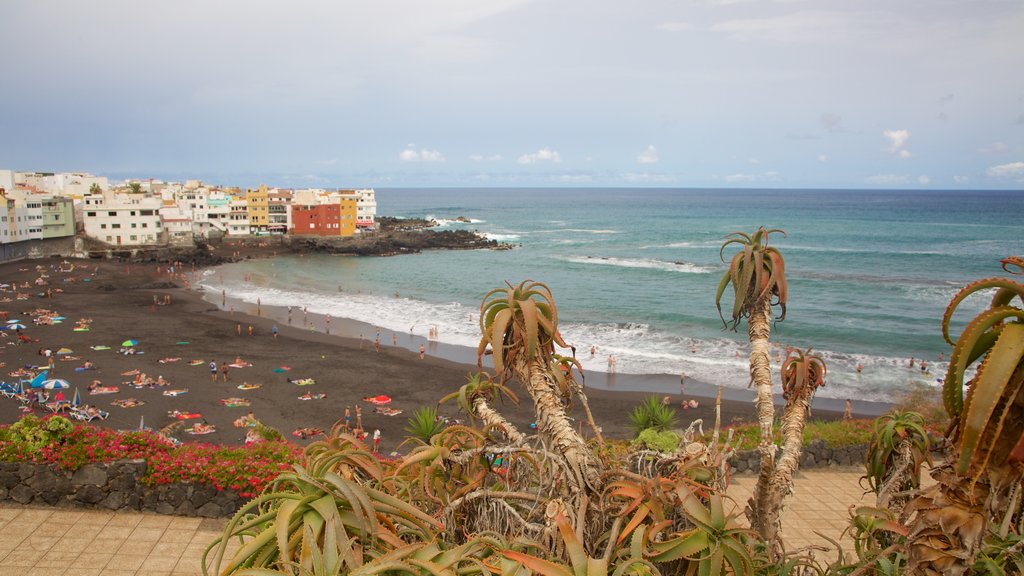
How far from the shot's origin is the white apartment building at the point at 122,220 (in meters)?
64.9

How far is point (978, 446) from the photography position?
7.36 ft

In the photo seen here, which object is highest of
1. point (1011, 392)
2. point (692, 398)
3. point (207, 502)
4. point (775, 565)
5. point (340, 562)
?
point (1011, 392)

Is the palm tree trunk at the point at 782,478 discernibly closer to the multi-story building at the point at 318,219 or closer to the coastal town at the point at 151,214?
the coastal town at the point at 151,214

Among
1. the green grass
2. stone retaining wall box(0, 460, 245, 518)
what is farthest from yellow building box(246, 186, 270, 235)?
the green grass

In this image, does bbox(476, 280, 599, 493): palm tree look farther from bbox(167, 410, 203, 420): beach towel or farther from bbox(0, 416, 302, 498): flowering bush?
bbox(167, 410, 203, 420): beach towel

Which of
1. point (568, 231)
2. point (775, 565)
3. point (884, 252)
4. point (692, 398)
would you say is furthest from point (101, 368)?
point (568, 231)

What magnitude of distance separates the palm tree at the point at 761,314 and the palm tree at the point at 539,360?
1688 millimetres

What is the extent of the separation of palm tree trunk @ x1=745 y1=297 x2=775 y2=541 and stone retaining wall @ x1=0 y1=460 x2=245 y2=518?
775 centimetres

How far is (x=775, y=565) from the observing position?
12.4 ft

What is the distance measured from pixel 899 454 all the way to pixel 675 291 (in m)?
42.3

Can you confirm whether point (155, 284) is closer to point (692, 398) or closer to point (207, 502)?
point (692, 398)

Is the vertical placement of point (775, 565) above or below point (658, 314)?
above

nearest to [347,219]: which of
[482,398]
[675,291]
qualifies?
[675,291]

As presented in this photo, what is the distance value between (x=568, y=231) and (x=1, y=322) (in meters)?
81.4
